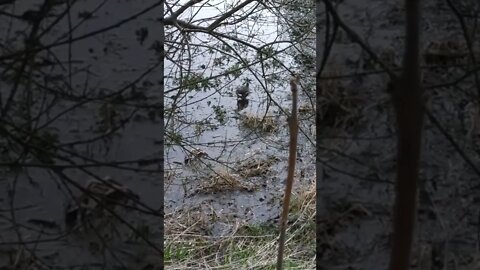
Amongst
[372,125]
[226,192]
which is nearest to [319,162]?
[372,125]

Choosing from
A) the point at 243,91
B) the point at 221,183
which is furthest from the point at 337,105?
the point at 221,183

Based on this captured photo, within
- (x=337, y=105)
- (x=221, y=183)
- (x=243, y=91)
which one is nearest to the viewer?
(x=337, y=105)

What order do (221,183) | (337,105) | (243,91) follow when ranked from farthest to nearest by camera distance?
(221,183)
(243,91)
(337,105)

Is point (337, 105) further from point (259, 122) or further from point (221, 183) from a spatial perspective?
point (221, 183)

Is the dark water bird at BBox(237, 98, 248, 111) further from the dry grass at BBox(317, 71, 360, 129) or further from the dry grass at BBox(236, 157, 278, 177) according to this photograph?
the dry grass at BBox(317, 71, 360, 129)

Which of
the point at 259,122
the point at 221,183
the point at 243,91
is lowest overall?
the point at 221,183

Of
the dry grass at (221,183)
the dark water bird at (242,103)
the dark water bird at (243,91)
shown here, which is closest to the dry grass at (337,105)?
the dark water bird at (243,91)

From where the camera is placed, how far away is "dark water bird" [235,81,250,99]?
101 inches

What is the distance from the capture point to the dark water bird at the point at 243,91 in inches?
101

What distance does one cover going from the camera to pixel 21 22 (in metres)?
1.12

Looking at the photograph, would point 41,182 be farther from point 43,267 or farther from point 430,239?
point 430,239

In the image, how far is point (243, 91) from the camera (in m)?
2.60

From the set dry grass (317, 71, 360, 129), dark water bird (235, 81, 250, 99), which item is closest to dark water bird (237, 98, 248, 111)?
dark water bird (235, 81, 250, 99)

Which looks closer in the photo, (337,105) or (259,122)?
(337,105)
